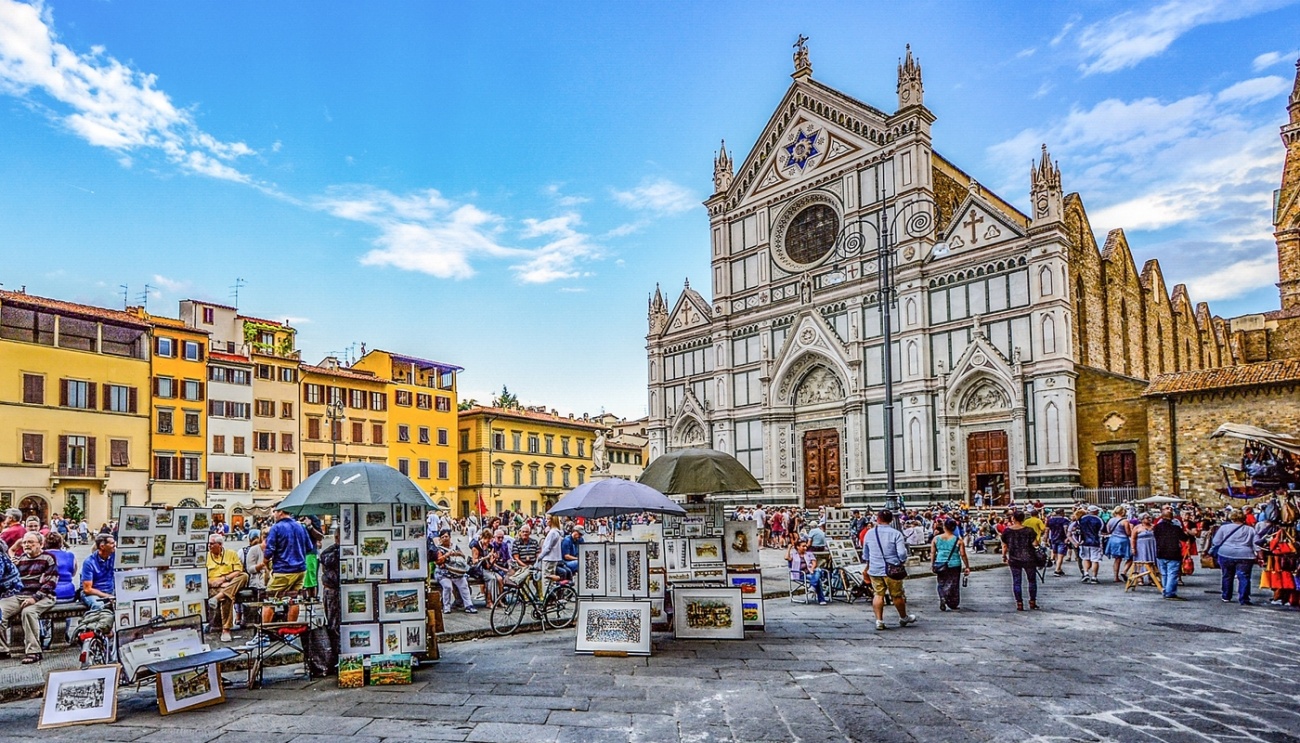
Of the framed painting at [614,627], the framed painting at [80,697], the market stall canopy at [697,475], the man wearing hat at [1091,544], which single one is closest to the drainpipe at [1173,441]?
the man wearing hat at [1091,544]

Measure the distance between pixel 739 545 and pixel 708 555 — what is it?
1.80ft

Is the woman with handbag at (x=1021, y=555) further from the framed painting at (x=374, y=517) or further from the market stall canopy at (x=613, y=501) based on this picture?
the framed painting at (x=374, y=517)

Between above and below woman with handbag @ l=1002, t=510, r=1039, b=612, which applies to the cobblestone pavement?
below

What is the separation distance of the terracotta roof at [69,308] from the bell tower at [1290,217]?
50404mm

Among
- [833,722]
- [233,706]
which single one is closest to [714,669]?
[833,722]

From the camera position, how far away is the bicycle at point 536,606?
12.1 meters

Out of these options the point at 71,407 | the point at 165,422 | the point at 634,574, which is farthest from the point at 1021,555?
the point at 165,422

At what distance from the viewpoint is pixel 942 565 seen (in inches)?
514

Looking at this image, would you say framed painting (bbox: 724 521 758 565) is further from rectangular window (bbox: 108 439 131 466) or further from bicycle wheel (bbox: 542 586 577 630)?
rectangular window (bbox: 108 439 131 466)

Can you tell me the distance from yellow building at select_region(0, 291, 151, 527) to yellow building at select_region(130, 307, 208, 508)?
56cm

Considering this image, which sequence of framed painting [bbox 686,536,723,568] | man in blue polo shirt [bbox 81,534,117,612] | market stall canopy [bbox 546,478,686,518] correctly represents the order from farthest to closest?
framed painting [bbox 686,536,723,568], market stall canopy [bbox 546,478,686,518], man in blue polo shirt [bbox 81,534,117,612]

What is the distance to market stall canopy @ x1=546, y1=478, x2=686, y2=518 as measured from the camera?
34.5ft

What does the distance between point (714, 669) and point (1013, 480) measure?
74.0 ft

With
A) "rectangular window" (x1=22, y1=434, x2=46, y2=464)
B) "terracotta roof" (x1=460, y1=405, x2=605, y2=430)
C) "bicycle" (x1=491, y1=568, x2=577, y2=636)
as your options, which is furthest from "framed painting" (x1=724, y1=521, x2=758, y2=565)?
"terracotta roof" (x1=460, y1=405, x2=605, y2=430)
